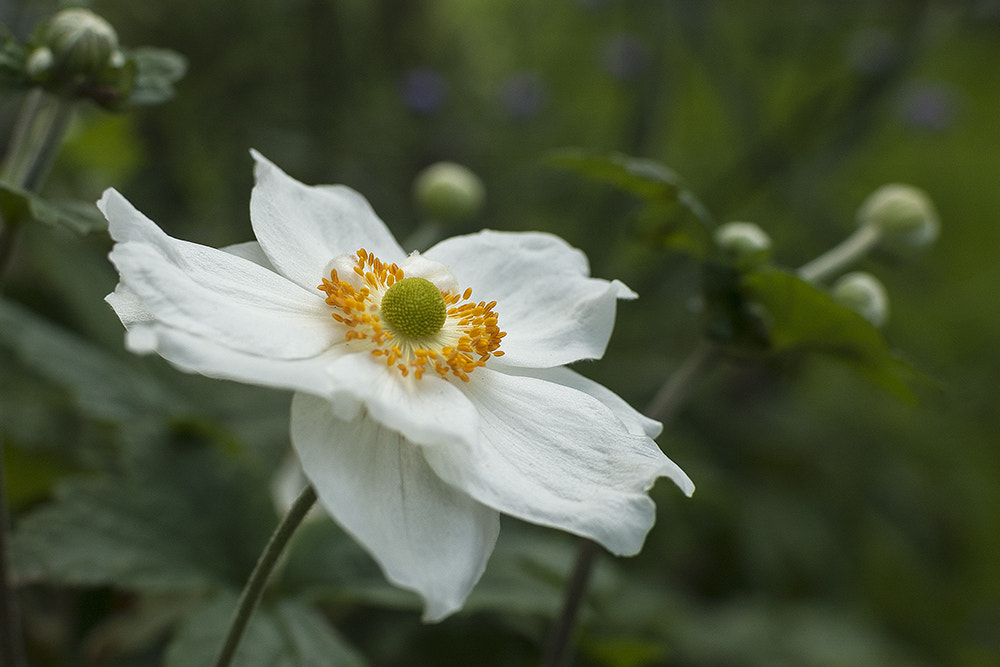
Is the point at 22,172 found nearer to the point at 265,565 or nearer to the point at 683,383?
the point at 265,565

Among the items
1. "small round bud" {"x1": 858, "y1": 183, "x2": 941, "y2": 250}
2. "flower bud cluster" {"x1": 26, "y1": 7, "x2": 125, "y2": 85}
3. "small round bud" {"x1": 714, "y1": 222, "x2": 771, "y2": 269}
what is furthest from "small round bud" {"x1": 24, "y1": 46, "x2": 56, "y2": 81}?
"small round bud" {"x1": 858, "y1": 183, "x2": 941, "y2": 250}

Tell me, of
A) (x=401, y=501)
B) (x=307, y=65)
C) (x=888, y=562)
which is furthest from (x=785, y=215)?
(x=401, y=501)

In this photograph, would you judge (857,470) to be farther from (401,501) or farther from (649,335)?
(401,501)

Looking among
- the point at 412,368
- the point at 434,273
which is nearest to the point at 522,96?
the point at 434,273

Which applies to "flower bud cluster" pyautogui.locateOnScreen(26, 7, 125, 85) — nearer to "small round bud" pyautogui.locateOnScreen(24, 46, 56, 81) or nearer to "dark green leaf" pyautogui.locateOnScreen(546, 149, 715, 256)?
"small round bud" pyautogui.locateOnScreen(24, 46, 56, 81)

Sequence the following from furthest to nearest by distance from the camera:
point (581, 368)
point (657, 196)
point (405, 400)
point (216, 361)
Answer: point (581, 368) → point (657, 196) → point (405, 400) → point (216, 361)

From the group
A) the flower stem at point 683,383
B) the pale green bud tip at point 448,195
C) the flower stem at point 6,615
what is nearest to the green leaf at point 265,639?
the flower stem at point 6,615
